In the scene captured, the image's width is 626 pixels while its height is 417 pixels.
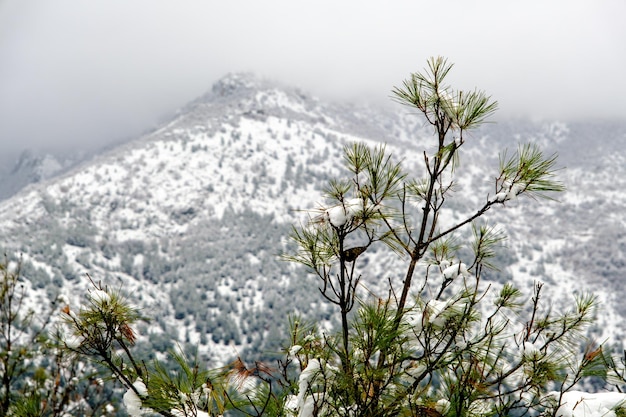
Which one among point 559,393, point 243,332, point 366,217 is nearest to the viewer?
point 559,393

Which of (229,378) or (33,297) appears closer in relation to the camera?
(229,378)

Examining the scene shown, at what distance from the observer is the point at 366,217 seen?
270cm

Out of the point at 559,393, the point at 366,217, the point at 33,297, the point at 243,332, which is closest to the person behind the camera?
the point at 559,393

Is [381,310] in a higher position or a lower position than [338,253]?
lower

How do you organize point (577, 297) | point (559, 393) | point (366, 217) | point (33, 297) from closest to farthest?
point (559, 393) → point (366, 217) → point (577, 297) → point (33, 297)

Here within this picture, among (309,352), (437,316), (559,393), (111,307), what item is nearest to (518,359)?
(559,393)

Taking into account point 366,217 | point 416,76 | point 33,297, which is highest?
point 416,76

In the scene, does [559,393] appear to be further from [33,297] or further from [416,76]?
[33,297]

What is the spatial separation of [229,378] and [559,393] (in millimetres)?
1758

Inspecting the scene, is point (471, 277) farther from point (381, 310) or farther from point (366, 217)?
point (366, 217)

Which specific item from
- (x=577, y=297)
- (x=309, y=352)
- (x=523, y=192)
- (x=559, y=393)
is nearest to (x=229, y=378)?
(x=309, y=352)

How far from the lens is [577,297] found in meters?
3.16

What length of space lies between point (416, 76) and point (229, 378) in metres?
2.05

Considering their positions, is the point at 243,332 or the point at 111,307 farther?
the point at 243,332
